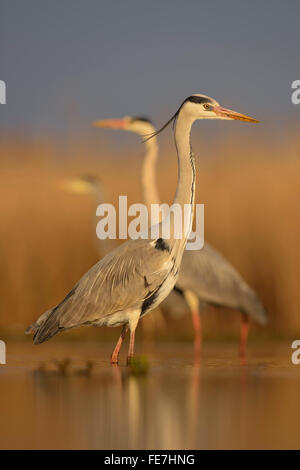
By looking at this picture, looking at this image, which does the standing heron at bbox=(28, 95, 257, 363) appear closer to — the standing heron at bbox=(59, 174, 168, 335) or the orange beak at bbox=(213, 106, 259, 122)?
the orange beak at bbox=(213, 106, 259, 122)

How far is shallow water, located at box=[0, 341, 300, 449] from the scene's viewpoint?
4164 millimetres

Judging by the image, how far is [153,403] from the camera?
17.1ft

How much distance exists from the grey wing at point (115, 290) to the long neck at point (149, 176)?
2.61m

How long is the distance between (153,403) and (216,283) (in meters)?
4.49

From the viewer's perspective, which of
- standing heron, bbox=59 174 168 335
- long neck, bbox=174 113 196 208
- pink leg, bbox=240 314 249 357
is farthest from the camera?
standing heron, bbox=59 174 168 335

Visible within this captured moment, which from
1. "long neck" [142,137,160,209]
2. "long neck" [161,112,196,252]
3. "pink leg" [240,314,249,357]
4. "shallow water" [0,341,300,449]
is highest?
"long neck" [142,137,160,209]

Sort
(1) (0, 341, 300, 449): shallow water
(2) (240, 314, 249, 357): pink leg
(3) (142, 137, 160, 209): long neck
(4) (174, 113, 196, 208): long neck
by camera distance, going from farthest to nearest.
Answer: (3) (142, 137, 160, 209): long neck, (2) (240, 314, 249, 357): pink leg, (4) (174, 113, 196, 208): long neck, (1) (0, 341, 300, 449): shallow water

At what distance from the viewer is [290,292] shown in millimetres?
10180

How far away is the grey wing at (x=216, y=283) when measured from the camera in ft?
31.1

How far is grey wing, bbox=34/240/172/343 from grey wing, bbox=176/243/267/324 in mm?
2521

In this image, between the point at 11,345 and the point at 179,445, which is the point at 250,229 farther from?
the point at 179,445

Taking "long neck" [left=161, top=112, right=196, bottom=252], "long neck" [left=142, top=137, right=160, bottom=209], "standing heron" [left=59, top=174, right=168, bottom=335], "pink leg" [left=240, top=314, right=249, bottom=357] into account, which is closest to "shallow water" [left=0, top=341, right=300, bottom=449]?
"pink leg" [left=240, top=314, right=249, bottom=357]

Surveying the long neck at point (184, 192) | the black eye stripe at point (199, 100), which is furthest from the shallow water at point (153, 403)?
the black eye stripe at point (199, 100)
